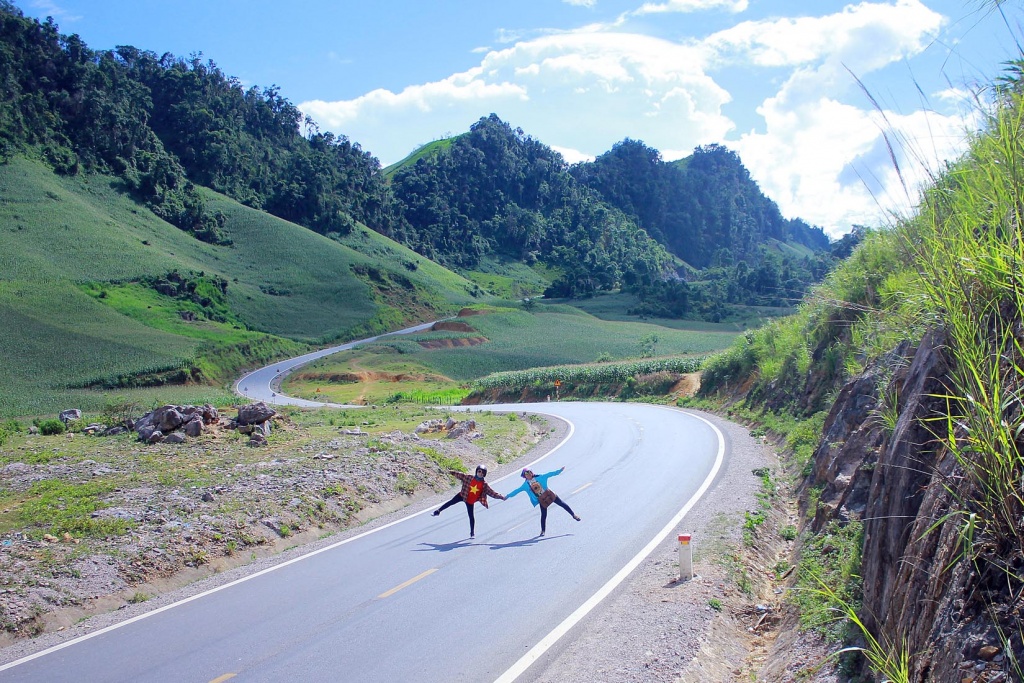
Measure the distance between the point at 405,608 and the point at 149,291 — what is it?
270ft

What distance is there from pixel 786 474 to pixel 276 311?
286 feet

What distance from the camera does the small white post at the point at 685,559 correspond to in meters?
9.52

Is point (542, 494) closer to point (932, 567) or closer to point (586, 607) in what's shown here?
point (586, 607)

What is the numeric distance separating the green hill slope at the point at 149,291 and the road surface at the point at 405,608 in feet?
118

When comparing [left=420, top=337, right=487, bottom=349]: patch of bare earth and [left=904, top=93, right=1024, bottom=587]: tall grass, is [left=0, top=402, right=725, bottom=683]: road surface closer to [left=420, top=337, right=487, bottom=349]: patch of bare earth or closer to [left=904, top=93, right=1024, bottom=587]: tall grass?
[left=904, top=93, right=1024, bottom=587]: tall grass

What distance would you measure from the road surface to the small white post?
829 millimetres

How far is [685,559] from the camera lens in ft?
31.5

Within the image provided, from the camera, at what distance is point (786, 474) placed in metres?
17.1

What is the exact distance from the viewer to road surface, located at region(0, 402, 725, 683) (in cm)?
738

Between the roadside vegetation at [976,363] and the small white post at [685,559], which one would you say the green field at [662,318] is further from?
the roadside vegetation at [976,363]

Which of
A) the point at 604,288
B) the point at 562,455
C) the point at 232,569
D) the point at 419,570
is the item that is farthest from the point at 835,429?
the point at 604,288

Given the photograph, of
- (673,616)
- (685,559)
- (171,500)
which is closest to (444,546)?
(685,559)

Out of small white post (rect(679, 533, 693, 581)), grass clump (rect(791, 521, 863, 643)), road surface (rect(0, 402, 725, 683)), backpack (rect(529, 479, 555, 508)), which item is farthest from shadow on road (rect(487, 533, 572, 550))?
grass clump (rect(791, 521, 863, 643))

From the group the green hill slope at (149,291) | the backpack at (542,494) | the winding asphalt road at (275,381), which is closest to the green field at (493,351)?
the winding asphalt road at (275,381)
